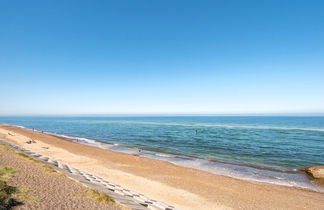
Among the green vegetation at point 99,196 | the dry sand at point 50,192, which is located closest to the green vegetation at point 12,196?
the dry sand at point 50,192

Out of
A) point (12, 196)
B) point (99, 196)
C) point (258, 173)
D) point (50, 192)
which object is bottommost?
point (258, 173)

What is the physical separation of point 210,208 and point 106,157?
18.3 m

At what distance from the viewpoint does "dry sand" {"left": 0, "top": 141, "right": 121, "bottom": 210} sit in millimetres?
7891

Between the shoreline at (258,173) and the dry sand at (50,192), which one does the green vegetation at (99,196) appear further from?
the shoreline at (258,173)

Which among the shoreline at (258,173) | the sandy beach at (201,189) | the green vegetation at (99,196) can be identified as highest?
the green vegetation at (99,196)

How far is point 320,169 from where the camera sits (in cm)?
2009

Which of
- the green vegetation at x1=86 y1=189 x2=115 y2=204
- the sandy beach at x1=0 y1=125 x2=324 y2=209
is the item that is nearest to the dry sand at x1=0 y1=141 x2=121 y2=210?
the green vegetation at x1=86 y1=189 x2=115 y2=204

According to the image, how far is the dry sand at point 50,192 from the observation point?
7.89 meters

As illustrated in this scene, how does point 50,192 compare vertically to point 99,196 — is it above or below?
above

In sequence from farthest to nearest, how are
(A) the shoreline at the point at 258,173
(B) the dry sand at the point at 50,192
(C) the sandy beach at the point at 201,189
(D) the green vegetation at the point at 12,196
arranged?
(A) the shoreline at the point at 258,173 → (C) the sandy beach at the point at 201,189 → (B) the dry sand at the point at 50,192 → (D) the green vegetation at the point at 12,196

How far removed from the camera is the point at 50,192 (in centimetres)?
924

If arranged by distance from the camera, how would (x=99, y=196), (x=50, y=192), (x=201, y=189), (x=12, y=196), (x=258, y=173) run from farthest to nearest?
1. (x=258, y=173)
2. (x=201, y=189)
3. (x=99, y=196)
4. (x=50, y=192)
5. (x=12, y=196)

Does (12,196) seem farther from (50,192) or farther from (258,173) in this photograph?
(258,173)

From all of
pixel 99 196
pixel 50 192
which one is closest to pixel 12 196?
pixel 50 192
